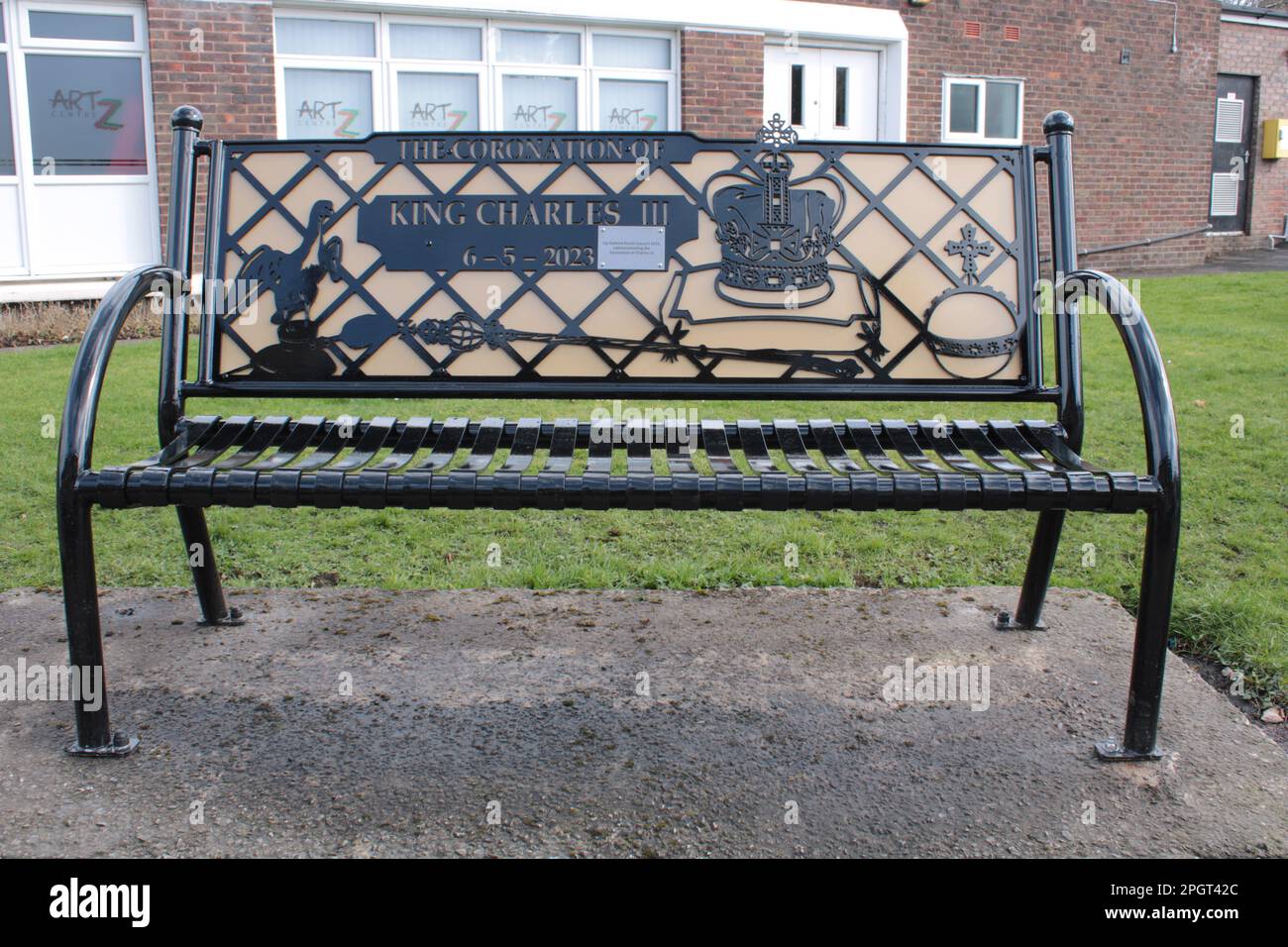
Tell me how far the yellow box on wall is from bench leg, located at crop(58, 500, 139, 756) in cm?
1763

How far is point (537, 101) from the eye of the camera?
11336mm

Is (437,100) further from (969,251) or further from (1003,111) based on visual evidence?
(969,251)

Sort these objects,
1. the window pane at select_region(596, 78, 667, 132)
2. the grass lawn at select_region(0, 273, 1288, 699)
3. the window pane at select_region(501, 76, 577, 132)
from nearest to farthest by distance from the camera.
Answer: the grass lawn at select_region(0, 273, 1288, 699), the window pane at select_region(501, 76, 577, 132), the window pane at select_region(596, 78, 667, 132)

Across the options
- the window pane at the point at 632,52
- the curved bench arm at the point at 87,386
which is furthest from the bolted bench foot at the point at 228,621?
the window pane at the point at 632,52

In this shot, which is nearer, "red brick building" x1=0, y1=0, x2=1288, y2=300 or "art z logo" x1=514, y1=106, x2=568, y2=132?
"red brick building" x1=0, y1=0, x2=1288, y2=300

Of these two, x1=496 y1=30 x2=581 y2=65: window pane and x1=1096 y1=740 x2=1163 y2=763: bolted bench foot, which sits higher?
x1=496 y1=30 x2=581 y2=65: window pane

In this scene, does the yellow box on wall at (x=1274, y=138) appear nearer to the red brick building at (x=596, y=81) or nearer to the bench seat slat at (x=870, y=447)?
the red brick building at (x=596, y=81)

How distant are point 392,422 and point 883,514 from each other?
2.19 meters

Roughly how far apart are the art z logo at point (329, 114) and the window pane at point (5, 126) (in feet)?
7.74

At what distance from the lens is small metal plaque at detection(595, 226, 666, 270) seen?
109 inches

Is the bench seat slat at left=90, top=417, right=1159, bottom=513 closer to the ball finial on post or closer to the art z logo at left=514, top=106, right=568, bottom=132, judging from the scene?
the ball finial on post

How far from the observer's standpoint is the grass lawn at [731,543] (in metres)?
3.46

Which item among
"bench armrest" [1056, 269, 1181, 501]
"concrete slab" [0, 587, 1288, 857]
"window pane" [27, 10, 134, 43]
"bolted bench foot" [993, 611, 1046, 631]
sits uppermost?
"window pane" [27, 10, 134, 43]

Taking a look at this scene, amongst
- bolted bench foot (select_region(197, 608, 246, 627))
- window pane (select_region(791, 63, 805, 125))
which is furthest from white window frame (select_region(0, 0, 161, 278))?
bolted bench foot (select_region(197, 608, 246, 627))
